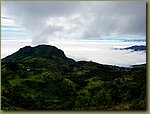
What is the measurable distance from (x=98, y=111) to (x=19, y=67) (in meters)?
1.03

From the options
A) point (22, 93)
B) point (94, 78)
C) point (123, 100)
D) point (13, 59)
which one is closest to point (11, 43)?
point (13, 59)

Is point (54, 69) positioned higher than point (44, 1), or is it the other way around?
point (44, 1)

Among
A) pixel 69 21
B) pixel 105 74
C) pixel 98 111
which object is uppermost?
pixel 69 21

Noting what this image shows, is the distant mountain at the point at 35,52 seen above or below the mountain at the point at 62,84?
above

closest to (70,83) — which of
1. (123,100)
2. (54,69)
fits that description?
(54,69)

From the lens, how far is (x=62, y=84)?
6281mm

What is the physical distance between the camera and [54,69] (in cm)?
630

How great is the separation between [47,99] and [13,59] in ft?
1.96

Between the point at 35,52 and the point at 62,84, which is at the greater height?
the point at 35,52

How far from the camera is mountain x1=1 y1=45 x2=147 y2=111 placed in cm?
620

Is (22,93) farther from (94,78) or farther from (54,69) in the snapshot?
(94,78)

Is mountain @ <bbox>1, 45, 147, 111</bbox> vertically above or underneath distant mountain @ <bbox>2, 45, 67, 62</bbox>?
underneath

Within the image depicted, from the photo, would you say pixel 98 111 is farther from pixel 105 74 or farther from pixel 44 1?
pixel 44 1

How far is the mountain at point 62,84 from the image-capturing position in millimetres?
6203
